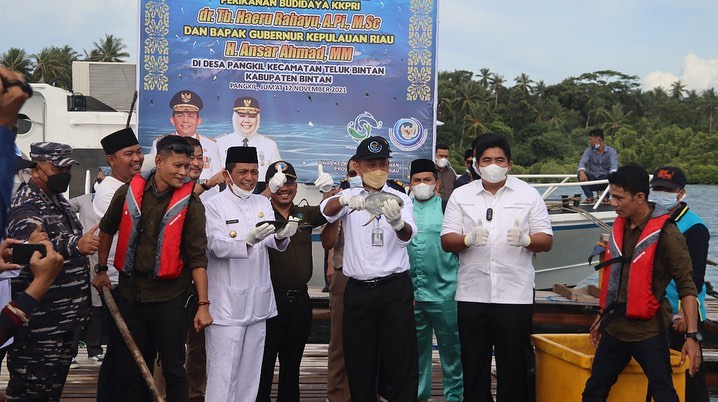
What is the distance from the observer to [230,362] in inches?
215

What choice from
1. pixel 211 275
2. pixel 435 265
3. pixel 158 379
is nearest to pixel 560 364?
pixel 435 265

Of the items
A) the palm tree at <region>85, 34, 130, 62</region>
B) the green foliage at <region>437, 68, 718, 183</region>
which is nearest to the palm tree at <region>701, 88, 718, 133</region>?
the green foliage at <region>437, 68, 718, 183</region>

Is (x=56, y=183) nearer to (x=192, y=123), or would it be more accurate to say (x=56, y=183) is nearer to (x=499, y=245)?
(x=499, y=245)

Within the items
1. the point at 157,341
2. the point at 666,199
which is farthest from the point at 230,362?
the point at 666,199

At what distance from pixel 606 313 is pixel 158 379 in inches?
122

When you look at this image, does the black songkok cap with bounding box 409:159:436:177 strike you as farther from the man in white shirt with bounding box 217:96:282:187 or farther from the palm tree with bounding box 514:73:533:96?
the palm tree with bounding box 514:73:533:96

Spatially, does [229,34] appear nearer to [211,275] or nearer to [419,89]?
[419,89]

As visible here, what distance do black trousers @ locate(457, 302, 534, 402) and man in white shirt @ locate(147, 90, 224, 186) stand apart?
14.6 ft

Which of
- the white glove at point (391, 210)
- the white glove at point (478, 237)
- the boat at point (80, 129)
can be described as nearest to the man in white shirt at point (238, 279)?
the white glove at point (391, 210)

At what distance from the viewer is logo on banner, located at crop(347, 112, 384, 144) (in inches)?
388

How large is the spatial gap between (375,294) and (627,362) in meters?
1.62

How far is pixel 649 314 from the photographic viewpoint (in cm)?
501

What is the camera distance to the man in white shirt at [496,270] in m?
5.68

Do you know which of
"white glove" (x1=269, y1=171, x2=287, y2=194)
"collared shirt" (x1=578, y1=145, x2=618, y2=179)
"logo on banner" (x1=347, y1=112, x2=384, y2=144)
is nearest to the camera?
"white glove" (x1=269, y1=171, x2=287, y2=194)
